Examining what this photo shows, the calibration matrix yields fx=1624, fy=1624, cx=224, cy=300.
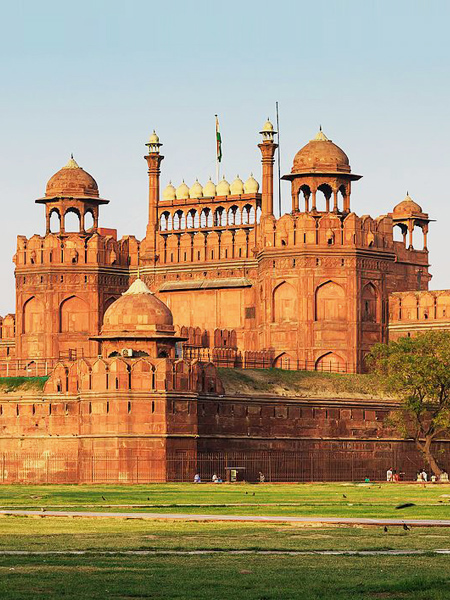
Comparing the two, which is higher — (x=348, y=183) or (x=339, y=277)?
(x=348, y=183)

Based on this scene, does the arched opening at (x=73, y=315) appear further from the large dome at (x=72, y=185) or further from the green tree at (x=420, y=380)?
the green tree at (x=420, y=380)

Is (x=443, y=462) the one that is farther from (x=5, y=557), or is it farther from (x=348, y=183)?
(x=5, y=557)

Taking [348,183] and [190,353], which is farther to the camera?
[348,183]

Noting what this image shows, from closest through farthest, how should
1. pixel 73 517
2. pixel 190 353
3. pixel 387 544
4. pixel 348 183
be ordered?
pixel 387 544 < pixel 73 517 < pixel 190 353 < pixel 348 183

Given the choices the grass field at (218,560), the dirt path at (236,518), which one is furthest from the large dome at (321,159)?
the dirt path at (236,518)

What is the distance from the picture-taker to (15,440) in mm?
85062

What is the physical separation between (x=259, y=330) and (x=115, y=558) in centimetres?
6552

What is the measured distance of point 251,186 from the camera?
99625 mm

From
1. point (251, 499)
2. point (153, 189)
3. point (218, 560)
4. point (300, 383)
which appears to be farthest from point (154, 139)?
point (218, 560)

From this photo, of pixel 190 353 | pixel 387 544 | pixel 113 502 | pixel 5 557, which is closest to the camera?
pixel 5 557

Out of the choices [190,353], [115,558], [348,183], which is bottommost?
[115,558]

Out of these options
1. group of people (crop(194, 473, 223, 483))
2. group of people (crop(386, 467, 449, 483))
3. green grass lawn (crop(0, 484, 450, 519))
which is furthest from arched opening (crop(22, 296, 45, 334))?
green grass lawn (crop(0, 484, 450, 519))

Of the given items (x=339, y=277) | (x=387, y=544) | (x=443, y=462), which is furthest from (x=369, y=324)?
(x=387, y=544)

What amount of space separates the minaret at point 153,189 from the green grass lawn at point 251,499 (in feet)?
103
